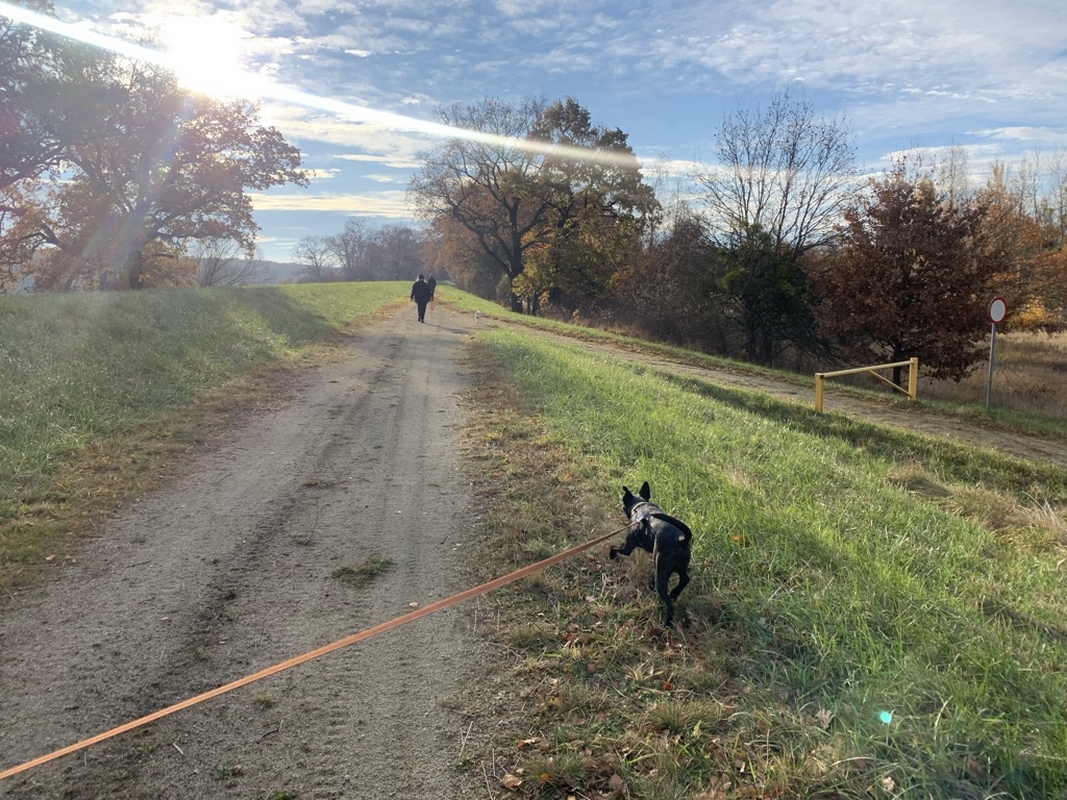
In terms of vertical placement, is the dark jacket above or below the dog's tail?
above

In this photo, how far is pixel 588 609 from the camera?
370cm

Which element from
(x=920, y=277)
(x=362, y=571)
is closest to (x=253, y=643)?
(x=362, y=571)

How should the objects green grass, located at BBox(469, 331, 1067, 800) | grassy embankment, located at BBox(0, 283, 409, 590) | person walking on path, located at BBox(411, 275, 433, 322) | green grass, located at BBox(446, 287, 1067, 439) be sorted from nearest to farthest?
green grass, located at BBox(469, 331, 1067, 800)
grassy embankment, located at BBox(0, 283, 409, 590)
green grass, located at BBox(446, 287, 1067, 439)
person walking on path, located at BBox(411, 275, 433, 322)

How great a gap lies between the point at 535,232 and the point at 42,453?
40377 mm

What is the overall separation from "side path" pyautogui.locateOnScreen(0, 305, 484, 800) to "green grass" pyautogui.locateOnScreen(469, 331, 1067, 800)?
540 millimetres

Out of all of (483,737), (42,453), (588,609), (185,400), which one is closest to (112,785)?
(483,737)

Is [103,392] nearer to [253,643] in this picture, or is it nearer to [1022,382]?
[253,643]

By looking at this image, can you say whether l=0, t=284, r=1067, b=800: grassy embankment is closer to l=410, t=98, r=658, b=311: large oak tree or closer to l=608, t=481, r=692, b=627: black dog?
l=608, t=481, r=692, b=627: black dog

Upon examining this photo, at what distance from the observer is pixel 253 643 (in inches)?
132

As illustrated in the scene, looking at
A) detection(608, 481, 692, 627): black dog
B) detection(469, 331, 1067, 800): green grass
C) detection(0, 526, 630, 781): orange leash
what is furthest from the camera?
detection(608, 481, 692, 627): black dog

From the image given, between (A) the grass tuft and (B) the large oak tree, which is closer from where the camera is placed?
(A) the grass tuft

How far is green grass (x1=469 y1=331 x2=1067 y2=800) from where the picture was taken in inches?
92.1

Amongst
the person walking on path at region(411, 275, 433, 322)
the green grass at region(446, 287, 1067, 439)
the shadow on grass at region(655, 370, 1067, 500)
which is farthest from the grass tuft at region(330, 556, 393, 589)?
the person walking on path at region(411, 275, 433, 322)

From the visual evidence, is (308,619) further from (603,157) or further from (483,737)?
(603,157)
